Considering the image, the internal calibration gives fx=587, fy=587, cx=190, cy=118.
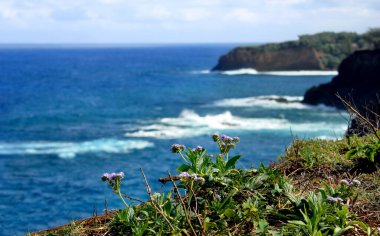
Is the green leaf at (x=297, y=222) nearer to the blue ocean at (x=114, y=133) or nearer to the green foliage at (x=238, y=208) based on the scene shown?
the green foliage at (x=238, y=208)

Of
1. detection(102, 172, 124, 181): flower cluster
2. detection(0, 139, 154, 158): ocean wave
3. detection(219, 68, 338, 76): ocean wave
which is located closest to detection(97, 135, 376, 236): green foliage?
detection(102, 172, 124, 181): flower cluster

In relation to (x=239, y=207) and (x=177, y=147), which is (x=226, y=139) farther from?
(x=239, y=207)

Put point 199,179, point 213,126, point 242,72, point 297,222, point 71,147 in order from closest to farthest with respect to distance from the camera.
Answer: point 297,222, point 199,179, point 71,147, point 213,126, point 242,72

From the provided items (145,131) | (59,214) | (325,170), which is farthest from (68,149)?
(325,170)

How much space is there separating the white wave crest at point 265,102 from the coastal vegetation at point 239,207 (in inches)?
2183

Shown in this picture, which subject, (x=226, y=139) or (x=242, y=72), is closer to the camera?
(x=226, y=139)

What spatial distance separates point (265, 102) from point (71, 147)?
2972cm

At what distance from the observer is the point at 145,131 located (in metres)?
45.7

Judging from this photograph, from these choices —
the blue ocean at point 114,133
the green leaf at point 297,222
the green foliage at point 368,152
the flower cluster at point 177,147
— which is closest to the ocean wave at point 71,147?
the blue ocean at point 114,133

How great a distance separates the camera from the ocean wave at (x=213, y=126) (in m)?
43.9

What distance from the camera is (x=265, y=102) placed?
6525cm

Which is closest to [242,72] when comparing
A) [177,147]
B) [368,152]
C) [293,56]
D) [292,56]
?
[292,56]

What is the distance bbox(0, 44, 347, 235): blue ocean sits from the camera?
27500 mm

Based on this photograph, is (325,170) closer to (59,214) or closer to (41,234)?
(41,234)
